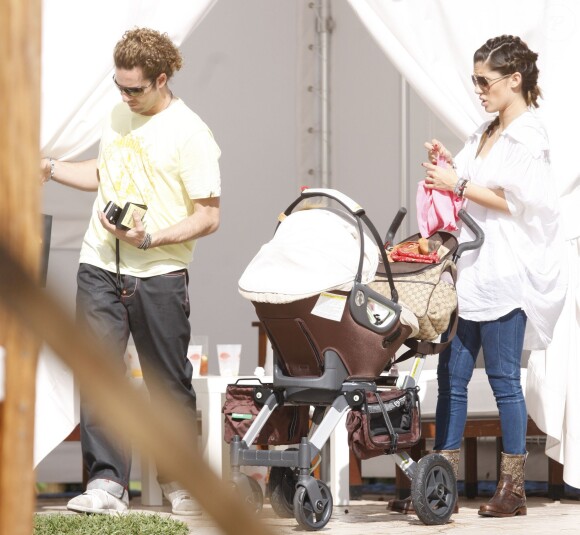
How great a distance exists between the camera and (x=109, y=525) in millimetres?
3439

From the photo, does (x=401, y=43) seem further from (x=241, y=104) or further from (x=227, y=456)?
(x=227, y=456)

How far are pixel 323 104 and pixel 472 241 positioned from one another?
6.81ft

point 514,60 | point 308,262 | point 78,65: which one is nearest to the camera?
point 308,262

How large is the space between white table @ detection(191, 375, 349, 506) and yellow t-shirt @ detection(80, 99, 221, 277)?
0.58 meters

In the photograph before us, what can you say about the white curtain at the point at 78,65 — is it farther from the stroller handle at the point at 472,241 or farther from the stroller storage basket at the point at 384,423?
the stroller handle at the point at 472,241

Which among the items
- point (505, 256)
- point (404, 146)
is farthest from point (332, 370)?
point (404, 146)

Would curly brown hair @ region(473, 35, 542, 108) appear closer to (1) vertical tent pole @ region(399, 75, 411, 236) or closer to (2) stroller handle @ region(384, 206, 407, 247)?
(2) stroller handle @ region(384, 206, 407, 247)

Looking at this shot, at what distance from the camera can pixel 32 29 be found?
141 centimetres

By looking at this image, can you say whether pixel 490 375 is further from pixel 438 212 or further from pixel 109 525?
pixel 109 525

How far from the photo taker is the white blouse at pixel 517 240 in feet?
12.1

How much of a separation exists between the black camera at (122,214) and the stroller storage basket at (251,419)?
56 cm

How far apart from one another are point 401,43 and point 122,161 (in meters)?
1.18

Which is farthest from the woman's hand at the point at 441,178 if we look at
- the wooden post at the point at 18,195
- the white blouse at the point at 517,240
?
the wooden post at the point at 18,195

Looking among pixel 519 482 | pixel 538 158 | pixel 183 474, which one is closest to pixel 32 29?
pixel 183 474
